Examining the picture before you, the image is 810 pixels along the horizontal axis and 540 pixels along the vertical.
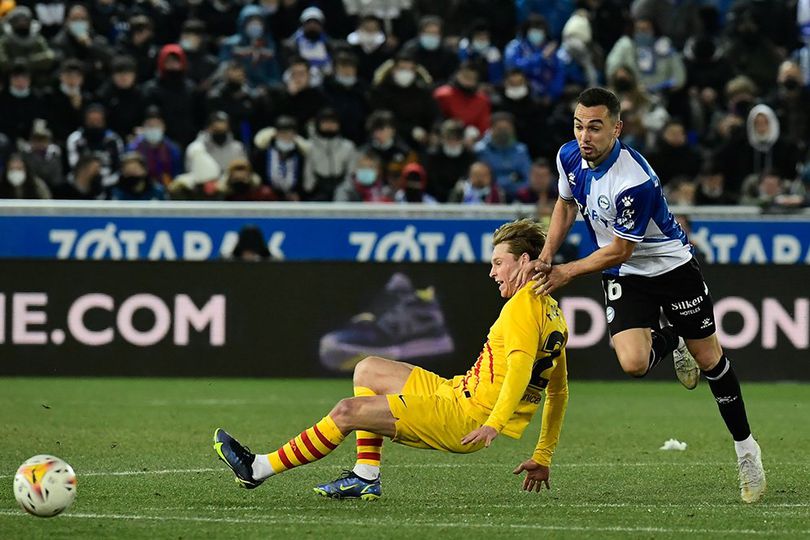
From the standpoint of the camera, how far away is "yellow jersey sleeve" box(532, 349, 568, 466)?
303 inches

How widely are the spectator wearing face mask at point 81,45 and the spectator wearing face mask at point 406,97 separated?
3327 mm

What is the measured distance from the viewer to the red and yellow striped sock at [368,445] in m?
7.67

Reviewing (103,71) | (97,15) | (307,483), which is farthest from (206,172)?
(307,483)

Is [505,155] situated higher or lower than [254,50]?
lower

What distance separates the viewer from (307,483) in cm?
854

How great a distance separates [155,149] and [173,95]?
1062 millimetres

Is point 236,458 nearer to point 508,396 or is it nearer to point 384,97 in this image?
point 508,396

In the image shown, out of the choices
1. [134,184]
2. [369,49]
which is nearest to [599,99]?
[134,184]

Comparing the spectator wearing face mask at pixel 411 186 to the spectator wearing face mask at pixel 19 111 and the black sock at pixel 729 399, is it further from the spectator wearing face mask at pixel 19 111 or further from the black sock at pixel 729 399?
the black sock at pixel 729 399

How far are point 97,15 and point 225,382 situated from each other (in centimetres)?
715

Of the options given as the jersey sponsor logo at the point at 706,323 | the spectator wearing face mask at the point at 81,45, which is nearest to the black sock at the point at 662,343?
the jersey sponsor logo at the point at 706,323

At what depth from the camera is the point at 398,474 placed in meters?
9.05

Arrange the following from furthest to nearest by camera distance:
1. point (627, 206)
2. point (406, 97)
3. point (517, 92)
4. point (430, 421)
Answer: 1. point (517, 92)
2. point (406, 97)
3. point (627, 206)
4. point (430, 421)

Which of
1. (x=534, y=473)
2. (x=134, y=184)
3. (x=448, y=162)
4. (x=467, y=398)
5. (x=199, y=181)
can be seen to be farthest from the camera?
(x=448, y=162)
